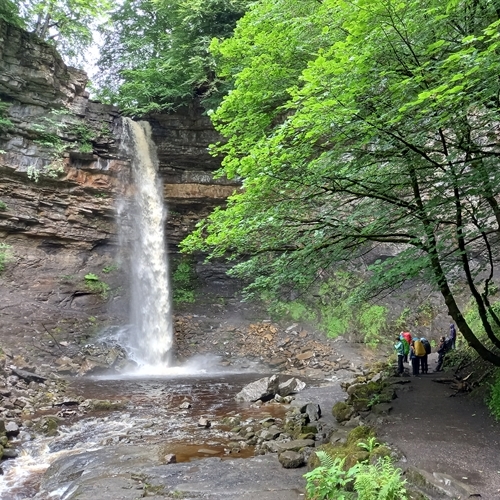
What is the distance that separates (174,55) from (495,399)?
17.9 meters

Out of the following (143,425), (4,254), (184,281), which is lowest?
(143,425)

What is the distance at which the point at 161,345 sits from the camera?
1831 cm

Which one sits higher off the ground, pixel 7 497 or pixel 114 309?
pixel 114 309

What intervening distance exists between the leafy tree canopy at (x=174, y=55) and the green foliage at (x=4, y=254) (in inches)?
308

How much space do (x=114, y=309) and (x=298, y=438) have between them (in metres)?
14.0

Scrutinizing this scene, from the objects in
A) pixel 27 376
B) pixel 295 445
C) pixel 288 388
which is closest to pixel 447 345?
pixel 288 388

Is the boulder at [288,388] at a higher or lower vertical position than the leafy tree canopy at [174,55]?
lower

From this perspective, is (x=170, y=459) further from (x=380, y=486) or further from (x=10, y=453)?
(x=380, y=486)

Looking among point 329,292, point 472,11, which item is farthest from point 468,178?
point 329,292

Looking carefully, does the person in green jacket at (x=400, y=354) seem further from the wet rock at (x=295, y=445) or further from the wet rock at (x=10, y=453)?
the wet rock at (x=10, y=453)

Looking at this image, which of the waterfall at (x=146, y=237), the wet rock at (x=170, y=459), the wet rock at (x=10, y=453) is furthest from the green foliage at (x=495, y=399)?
the waterfall at (x=146, y=237)

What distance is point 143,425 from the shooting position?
872 cm

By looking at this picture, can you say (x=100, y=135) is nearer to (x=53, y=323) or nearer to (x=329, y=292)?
(x=53, y=323)

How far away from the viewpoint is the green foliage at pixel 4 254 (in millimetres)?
16312
